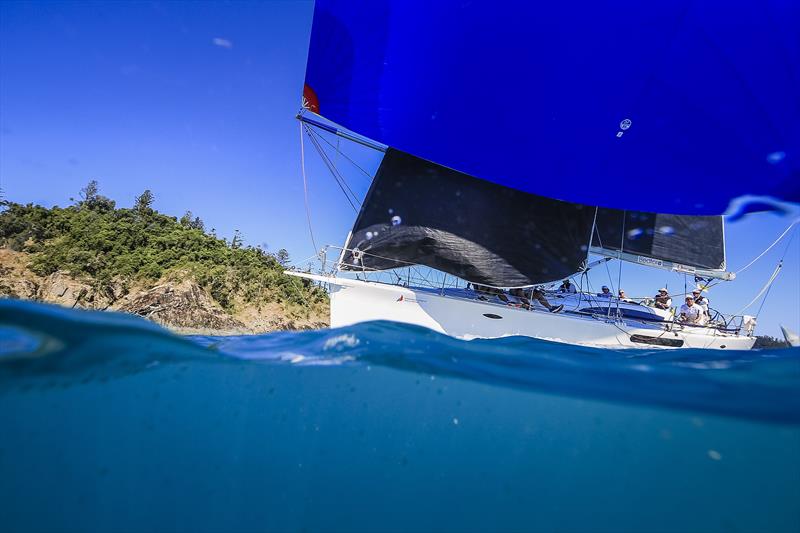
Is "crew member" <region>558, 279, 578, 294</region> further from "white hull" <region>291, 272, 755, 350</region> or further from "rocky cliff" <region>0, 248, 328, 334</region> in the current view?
"rocky cliff" <region>0, 248, 328, 334</region>

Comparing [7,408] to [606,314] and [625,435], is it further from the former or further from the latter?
[606,314]

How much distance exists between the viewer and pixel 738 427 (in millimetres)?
5043

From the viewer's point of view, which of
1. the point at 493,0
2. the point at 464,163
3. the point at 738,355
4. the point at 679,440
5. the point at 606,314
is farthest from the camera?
the point at 464,163

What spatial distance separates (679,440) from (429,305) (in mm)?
4595

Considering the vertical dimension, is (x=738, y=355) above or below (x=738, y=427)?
above

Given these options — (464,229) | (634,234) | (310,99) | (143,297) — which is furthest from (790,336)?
(143,297)

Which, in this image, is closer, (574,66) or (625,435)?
Result: (625,435)

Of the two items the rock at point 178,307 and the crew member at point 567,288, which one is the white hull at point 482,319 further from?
the rock at point 178,307

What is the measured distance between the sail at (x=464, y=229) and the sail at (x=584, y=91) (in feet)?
1.55

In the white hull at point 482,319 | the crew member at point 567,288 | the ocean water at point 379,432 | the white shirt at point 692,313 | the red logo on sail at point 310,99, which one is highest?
the red logo on sail at point 310,99

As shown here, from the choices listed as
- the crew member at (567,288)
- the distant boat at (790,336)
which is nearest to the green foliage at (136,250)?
the crew member at (567,288)

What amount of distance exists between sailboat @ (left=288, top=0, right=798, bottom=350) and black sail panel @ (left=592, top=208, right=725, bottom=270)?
Answer: 0.13ft

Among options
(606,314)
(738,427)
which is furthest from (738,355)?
(606,314)

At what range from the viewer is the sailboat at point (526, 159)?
25.8 ft
